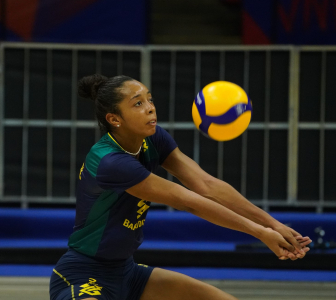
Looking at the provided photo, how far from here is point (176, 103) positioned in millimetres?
5461

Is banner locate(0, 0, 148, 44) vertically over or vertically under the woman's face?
over

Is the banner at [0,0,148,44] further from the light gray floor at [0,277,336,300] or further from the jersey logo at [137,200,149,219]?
the jersey logo at [137,200,149,219]

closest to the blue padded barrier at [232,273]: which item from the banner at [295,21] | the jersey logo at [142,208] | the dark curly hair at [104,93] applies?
the jersey logo at [142,208]

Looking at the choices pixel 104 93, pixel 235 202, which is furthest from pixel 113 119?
pixel 235 202

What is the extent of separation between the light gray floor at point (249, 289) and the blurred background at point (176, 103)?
100 cm

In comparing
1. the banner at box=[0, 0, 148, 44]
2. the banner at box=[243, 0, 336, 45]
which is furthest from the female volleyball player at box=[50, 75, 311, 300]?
the banner at box=[243, 0, 336, 45]

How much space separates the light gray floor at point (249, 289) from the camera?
3875 mm

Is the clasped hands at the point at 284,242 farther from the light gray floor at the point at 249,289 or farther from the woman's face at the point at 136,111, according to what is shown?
the light gray floor at the point at 249,289

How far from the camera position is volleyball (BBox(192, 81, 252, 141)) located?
7.52 feet

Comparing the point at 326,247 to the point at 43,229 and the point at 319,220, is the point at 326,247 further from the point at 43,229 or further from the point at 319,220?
the point at 43,229

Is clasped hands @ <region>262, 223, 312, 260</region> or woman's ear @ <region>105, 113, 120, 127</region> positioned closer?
clasped hands @ <region>262, 223, 312, 260</region>

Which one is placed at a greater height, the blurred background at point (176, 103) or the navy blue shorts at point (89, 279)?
the blurred background at point (176, 103)

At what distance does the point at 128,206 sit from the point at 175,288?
1.53 ft

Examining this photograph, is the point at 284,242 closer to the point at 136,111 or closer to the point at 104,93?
the point at 136,111
